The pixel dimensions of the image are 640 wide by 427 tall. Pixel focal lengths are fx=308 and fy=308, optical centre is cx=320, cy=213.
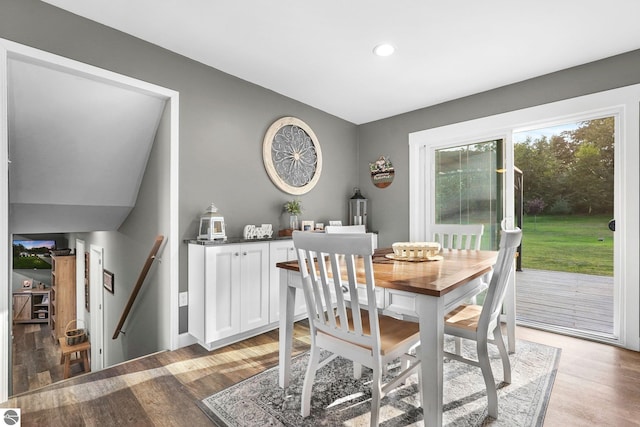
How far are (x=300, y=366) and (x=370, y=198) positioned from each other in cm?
252

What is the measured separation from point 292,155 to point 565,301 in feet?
11.7

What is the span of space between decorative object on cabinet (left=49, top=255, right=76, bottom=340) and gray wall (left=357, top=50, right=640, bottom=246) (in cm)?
495

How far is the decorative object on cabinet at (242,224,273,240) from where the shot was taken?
9.25 feet

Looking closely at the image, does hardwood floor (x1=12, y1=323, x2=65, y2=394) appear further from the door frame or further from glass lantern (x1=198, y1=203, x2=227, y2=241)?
glass lantern (x1=198, y1=203, x2=227, y2=241)

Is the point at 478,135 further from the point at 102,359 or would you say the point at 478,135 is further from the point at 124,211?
the point at 102,359

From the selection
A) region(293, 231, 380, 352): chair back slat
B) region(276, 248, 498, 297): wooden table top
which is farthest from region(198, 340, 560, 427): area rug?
region(276, 248, 498, 297): wooden table top

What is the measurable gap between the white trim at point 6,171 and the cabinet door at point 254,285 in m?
0.52

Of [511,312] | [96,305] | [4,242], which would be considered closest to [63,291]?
[96,305]

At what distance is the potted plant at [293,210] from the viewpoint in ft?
10.7

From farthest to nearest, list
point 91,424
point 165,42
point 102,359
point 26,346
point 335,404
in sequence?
1. point 26,346
2. point 102,359
3. point 165,42
4. point 335,404
5. point 91,424

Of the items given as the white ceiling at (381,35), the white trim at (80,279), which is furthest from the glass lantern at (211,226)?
the white trim at (80,279)

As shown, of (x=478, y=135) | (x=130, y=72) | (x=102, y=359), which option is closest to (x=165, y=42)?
(x=130, y=72)

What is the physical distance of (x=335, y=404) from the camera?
1.72 meters

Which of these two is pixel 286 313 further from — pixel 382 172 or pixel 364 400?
pixel 382 172
